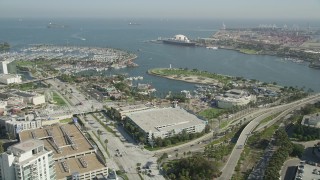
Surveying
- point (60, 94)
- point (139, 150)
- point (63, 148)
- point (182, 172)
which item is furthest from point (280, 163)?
point (60, 94)

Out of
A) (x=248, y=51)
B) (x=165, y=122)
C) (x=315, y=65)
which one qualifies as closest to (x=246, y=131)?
(x=165, y=122)

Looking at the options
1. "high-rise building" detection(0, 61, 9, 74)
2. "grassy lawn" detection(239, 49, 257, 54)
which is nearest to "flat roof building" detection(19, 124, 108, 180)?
"high-rise building" detection(0, 61, 9, 74)

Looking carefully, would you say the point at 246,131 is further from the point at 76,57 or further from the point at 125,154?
the point at 76,57

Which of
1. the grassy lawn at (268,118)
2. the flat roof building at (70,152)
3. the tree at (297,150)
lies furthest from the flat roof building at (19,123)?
the tree at (297,150)

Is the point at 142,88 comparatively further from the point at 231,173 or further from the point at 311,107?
the point at 231,173

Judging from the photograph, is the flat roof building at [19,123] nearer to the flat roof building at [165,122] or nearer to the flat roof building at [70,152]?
the flat roof building at [70,152]
